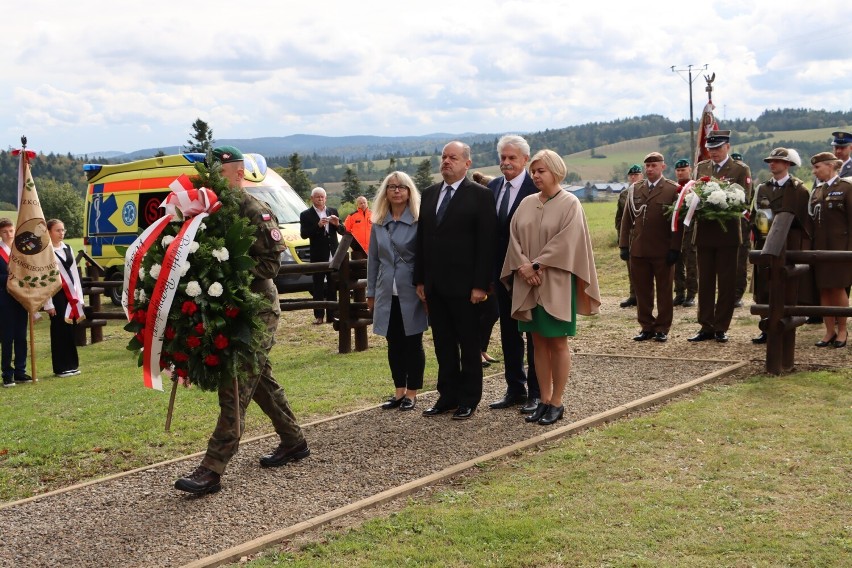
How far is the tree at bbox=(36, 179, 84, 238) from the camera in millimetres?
78312

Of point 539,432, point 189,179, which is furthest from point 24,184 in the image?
point 539,432

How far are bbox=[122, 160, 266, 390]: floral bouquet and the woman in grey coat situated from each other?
7.34 ft

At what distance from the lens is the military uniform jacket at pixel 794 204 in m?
10.8

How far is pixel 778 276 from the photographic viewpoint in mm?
9148

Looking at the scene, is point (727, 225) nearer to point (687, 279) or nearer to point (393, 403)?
point (687, 279)

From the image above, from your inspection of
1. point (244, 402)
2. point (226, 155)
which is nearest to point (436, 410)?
point (244, 402)

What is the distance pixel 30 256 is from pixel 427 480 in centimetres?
793

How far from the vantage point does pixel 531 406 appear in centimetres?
786

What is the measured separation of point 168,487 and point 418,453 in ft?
5.73

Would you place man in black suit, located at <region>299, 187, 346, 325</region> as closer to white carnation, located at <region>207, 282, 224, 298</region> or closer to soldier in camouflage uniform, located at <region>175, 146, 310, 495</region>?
soldier in camouflage uniform, located at <region>175, 146, 310, 495</region>

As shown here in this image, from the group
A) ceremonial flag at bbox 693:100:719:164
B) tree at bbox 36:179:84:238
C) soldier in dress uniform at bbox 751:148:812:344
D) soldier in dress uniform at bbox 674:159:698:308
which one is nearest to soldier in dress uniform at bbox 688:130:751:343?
soldier in dress uniform at bbox 751:148:812:344

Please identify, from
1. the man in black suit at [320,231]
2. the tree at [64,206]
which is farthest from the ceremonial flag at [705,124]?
the tree at [64,206]

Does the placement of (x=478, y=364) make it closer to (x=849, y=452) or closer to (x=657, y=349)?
(x=849, y=452)

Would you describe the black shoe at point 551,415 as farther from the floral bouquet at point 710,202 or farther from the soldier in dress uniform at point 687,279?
the soldier in dress uniform at point 687,279
